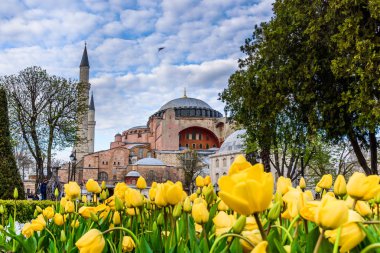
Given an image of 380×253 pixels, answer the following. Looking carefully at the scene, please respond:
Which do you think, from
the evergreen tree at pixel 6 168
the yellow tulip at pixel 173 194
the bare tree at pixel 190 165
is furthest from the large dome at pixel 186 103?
the yellow tulip at pixel 173 194

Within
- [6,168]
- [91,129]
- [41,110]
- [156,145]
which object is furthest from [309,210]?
[91,129]

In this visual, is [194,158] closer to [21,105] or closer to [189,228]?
[21,105]

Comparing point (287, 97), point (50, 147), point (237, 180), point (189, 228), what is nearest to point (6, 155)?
point (287, 97)

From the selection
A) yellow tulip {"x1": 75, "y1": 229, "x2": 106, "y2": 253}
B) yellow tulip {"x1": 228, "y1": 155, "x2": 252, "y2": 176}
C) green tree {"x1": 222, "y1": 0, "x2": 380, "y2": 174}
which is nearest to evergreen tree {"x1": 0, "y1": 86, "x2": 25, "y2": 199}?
green tree {"x1": 222, "y1": 0, "x2": 380, "y2": 174}

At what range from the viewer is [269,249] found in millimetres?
1324

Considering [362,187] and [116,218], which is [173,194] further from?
[362,187]

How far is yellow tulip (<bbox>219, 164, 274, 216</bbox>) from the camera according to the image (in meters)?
1.02

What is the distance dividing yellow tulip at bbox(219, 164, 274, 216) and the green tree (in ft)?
41.0

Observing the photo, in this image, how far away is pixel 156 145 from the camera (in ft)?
237

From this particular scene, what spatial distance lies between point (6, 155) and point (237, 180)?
13.6 meters

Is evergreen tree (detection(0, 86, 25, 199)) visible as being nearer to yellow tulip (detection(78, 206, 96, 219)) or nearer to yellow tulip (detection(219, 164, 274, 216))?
yellow tulip (detection(78, 206, 96, 219))

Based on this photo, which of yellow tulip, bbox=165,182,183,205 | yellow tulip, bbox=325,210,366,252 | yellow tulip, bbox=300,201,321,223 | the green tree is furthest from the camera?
the green tree

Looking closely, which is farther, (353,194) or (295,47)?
Result: (295,47)

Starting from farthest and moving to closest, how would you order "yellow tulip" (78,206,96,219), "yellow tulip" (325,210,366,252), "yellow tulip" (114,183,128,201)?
1. "yellow tulip" (114,183,128,201)
2. "yellow tulip" (78,206,96,219)
3. "yellow tulip" (325,210,366,252)
